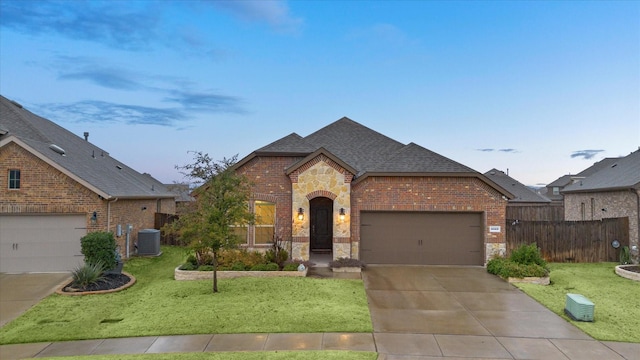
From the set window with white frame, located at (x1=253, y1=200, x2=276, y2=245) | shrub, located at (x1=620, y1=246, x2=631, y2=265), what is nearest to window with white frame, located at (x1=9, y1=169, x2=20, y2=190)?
window with white frame, located at (x1=253, y1=200, x2=276, y2=245)

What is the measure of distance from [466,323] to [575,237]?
37.6 ft

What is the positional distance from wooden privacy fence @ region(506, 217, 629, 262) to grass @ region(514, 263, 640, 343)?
73 cm

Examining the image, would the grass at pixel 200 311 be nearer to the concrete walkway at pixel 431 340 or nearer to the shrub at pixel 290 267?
the concrete walkway at pixel 431 340

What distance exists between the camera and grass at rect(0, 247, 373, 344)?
761 cm

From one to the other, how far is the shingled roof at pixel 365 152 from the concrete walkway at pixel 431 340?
671cm

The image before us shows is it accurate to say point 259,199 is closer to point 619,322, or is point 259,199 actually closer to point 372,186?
point 372,186

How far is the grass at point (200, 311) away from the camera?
7609 millimetres

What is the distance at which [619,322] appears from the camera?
26.8ft

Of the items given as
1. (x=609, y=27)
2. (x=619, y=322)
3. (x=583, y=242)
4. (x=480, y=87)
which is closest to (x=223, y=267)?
(x=619, y=322)

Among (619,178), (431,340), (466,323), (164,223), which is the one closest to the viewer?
(431,340)

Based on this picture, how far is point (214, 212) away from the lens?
34.1ft

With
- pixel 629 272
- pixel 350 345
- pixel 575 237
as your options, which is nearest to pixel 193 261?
pixel 350 345

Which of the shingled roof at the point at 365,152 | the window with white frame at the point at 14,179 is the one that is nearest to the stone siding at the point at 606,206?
the shingled roof at the point at 365,152

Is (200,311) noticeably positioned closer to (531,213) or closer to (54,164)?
(54,164)
